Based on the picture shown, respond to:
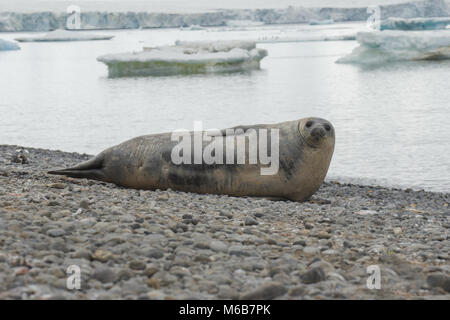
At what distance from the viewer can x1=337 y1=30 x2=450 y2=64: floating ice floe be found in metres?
23.3

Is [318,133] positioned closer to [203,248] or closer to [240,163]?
[240,163]

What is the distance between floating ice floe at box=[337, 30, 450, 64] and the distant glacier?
29314mm

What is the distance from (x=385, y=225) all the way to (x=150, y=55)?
64.9ft

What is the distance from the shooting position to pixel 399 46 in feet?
79.8

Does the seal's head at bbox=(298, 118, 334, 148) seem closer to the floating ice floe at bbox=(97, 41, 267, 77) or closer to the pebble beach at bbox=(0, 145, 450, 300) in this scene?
the pebble beach at bbox=(0, 145, 450, 300)

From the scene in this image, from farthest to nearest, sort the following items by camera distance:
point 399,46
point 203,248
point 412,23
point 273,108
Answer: point 412,23 < point 399,46 < point 273,108 < point 203,248

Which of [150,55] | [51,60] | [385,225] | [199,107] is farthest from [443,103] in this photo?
[51,60]

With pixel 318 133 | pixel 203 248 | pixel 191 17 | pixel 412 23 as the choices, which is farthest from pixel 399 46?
pixel 191 17

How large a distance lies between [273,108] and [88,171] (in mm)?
11492

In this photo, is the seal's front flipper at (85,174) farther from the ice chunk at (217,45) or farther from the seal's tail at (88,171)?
the ice chunk at (217,45)

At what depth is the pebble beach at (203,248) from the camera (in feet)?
7.55

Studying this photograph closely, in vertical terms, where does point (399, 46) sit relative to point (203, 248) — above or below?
above

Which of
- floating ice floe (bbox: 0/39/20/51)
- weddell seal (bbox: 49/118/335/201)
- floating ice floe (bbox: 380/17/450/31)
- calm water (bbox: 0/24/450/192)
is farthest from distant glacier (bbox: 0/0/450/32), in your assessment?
weddell seal (bbox: 49/118/335/201)
